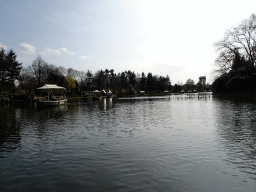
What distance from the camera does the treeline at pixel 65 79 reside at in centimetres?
6369

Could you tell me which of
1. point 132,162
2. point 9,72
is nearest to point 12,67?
point 9,72

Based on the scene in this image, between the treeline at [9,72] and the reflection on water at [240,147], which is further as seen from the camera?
the treeline at [9,72]

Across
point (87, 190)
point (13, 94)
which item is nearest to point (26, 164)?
point (87, 190)

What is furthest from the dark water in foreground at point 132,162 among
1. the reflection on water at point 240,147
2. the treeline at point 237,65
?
the treeline at point 237,65

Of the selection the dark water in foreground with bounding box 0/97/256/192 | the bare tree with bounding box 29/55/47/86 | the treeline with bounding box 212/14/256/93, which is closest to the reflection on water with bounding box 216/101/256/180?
the dark water in foreground with bounding box 0/97/256/192

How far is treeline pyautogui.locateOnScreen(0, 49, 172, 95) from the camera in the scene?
209 feet

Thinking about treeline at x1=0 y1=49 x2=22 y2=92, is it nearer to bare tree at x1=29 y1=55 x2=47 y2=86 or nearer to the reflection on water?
bare tree at x1=29 y1=55 x2=47 y2=86

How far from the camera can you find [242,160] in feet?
25.8

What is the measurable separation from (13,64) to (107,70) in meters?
80.2

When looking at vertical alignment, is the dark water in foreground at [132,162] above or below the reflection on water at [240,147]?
below

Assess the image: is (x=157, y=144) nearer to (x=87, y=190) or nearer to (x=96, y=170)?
(x=96, y=170)

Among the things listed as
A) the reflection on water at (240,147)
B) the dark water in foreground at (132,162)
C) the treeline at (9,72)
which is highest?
the treeline at (9,72)

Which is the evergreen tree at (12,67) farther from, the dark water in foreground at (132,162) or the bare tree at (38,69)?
the dark water in foreground at (132,162)

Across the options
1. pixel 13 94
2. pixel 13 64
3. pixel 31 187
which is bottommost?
pixel 31 187
